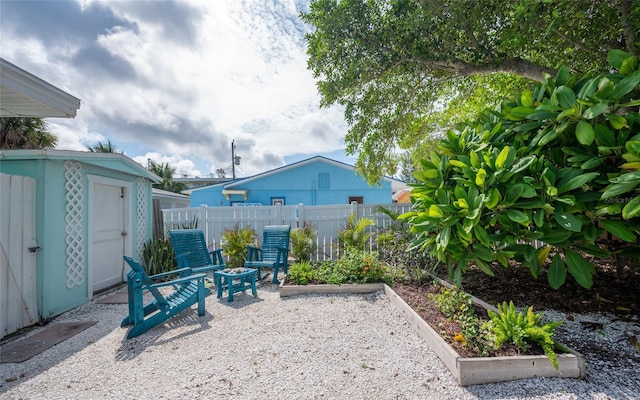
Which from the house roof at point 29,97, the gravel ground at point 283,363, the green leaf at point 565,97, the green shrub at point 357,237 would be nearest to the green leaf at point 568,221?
the green leaf at point 565,97

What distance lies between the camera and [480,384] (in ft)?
7.00

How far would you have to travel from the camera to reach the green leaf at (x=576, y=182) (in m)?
1.99

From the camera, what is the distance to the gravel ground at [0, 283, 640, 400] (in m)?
2.10

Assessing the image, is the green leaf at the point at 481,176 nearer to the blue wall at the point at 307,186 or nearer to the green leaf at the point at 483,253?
the green leaf at the point at 483,253

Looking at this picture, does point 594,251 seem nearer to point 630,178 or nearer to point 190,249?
point 630,178

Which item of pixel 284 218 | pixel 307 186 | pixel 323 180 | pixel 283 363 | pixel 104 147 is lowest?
pixel 283 363

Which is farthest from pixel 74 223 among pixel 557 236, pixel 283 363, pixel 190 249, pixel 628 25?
pixel 628 25

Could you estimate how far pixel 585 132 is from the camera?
6.73 ft

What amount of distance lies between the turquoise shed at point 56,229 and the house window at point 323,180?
10.7m

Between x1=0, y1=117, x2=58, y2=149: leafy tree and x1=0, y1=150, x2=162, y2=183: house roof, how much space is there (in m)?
6.22

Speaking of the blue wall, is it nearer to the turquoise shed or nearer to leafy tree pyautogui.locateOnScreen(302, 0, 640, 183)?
leafy tree pyautogui.locateOnScreen(302, 0, 640, 183)

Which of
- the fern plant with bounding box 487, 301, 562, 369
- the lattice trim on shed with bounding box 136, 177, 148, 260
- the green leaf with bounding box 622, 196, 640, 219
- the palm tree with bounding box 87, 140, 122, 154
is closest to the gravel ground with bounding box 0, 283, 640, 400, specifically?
the fern plant with bounding box 487, 301, 562, 369

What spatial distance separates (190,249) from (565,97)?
5556mm

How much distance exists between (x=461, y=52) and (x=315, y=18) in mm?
2670
